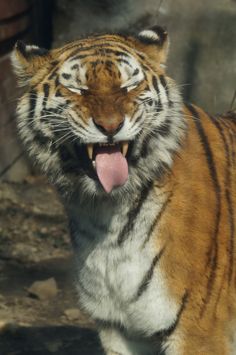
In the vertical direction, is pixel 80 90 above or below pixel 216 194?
above

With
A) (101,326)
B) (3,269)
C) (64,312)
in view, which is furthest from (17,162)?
(101,326)

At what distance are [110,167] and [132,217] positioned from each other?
333 mm

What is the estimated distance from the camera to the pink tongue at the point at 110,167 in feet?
11.3

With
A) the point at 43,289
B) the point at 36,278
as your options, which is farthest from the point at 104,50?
the point at 36,278

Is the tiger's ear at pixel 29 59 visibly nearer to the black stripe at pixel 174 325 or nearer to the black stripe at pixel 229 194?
the black stripe at pixel 229 194

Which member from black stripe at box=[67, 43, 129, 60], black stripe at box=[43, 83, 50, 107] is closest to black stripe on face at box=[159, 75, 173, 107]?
black stripe at box=[67, 43, 129, 60]

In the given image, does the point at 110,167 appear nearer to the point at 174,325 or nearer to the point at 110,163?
the point at 110,163

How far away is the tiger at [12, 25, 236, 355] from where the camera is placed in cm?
362

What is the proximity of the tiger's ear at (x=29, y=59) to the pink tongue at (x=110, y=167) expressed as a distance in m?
0.49

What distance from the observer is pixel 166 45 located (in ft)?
12.7

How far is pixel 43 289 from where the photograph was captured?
5.42m

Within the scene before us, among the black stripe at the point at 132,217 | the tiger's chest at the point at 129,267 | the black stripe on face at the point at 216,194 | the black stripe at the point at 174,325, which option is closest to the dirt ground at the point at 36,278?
the tiger's chest at the point at 129,267

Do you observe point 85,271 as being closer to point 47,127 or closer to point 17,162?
point 47,127

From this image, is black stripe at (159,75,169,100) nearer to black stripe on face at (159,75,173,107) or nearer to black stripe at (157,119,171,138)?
black stripe on face at (159,75,173,107)
